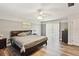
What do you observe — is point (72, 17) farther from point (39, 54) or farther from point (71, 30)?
point (39, 54)

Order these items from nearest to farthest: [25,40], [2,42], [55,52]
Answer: [2,42], [55,52], [25,40]

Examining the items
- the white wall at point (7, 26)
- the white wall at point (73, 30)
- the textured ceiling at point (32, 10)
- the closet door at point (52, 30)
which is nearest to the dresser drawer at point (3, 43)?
the white wall at point (7, 26)

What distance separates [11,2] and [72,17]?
1432 millimetres

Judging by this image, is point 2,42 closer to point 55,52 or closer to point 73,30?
point 55,52

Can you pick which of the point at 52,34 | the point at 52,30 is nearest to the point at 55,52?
the point at 52,34

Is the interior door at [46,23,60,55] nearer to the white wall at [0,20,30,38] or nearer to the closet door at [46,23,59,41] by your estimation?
the closet door at [46,23,59,41]

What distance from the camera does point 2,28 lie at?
2051 millimetres

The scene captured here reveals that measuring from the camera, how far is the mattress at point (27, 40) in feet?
7.28

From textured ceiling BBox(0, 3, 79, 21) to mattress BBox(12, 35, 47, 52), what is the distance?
1.67 feet

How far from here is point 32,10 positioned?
2.09 m

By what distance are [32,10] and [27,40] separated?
835 mm

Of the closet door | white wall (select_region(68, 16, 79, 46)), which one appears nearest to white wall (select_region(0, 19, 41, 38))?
the closet door

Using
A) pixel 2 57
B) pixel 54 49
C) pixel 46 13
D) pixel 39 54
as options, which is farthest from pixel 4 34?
pixel 54 49

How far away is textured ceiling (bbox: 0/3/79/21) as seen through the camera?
1957 mm
